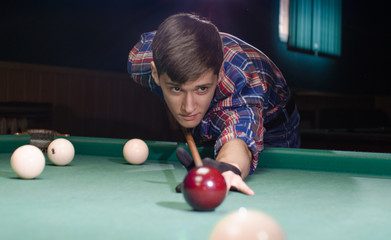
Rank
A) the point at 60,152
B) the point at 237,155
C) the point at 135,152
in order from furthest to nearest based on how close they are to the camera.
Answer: the point at 135,152 → the point at 60,152 → the point at 237,155

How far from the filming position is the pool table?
48.8 inches

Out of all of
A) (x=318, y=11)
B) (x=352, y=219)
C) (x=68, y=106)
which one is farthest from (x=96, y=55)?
(x=352, y=219)

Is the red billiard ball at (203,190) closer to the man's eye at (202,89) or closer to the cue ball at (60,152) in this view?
the man's eye at (202,89)

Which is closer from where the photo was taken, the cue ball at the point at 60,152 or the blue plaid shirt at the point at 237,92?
the blue plaid shirt at the point at 237,92

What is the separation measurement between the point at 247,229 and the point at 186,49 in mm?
1391

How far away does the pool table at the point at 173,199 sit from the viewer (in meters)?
1.24

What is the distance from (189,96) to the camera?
2.25 metres

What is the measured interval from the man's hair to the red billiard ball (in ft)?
2.58

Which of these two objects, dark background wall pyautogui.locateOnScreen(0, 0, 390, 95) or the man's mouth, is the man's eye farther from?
dark background wall pyautogui.locateOnScreen(0, 0, 390, 95)

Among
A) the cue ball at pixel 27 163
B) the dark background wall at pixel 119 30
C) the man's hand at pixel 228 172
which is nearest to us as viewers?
the man's hand at pixel 228 172

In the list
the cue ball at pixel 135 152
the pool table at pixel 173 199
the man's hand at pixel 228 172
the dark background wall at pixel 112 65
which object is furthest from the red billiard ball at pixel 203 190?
the dark background wall at pixel 112 65

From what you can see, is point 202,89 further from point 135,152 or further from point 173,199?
point 173,199

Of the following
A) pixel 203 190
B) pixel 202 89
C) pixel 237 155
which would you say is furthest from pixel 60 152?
pixel 203 190

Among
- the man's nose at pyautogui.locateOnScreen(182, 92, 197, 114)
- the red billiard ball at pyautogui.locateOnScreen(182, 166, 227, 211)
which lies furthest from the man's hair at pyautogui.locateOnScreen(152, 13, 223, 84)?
the red billiard ball at pyautogui.locateOnScreen(182, 166, 227, 211)
